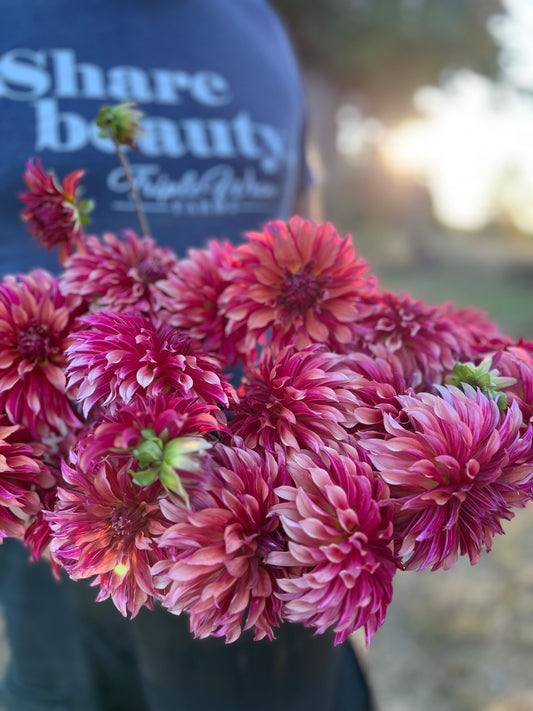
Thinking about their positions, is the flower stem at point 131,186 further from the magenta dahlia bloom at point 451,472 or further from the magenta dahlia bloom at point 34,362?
the magenta dahlia bloom at point 451,472

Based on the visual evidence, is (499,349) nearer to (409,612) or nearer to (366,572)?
(366,572)

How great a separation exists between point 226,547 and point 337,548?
0.05 metres

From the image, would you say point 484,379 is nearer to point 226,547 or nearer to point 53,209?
point 226,547

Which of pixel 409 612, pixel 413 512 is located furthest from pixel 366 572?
pixel 409 612

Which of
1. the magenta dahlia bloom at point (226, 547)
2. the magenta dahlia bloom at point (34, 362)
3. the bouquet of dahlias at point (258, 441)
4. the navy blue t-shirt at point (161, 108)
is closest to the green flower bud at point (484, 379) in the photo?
the bouquet of dahlias at point (258, 441)

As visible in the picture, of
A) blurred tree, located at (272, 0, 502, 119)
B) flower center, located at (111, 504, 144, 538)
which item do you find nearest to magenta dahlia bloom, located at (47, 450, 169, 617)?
flower center, located at (111, 504, 144, 538)

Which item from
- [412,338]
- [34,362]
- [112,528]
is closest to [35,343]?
[34,362]

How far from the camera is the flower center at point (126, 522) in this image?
12.1 inches

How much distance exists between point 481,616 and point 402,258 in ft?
17.7

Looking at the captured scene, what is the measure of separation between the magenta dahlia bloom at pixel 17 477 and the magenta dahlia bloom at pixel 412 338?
0.69ft

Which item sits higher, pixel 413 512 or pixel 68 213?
pixel 68 213

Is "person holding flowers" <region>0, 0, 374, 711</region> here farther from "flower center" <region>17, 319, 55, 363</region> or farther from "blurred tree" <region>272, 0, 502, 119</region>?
"blurred tree" <region>272, 0, 502, 119</region>

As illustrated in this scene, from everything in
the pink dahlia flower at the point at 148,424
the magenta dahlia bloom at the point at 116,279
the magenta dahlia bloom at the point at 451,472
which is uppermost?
the magenta dahlia bloom at the point at 116,279

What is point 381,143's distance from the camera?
638 cm
